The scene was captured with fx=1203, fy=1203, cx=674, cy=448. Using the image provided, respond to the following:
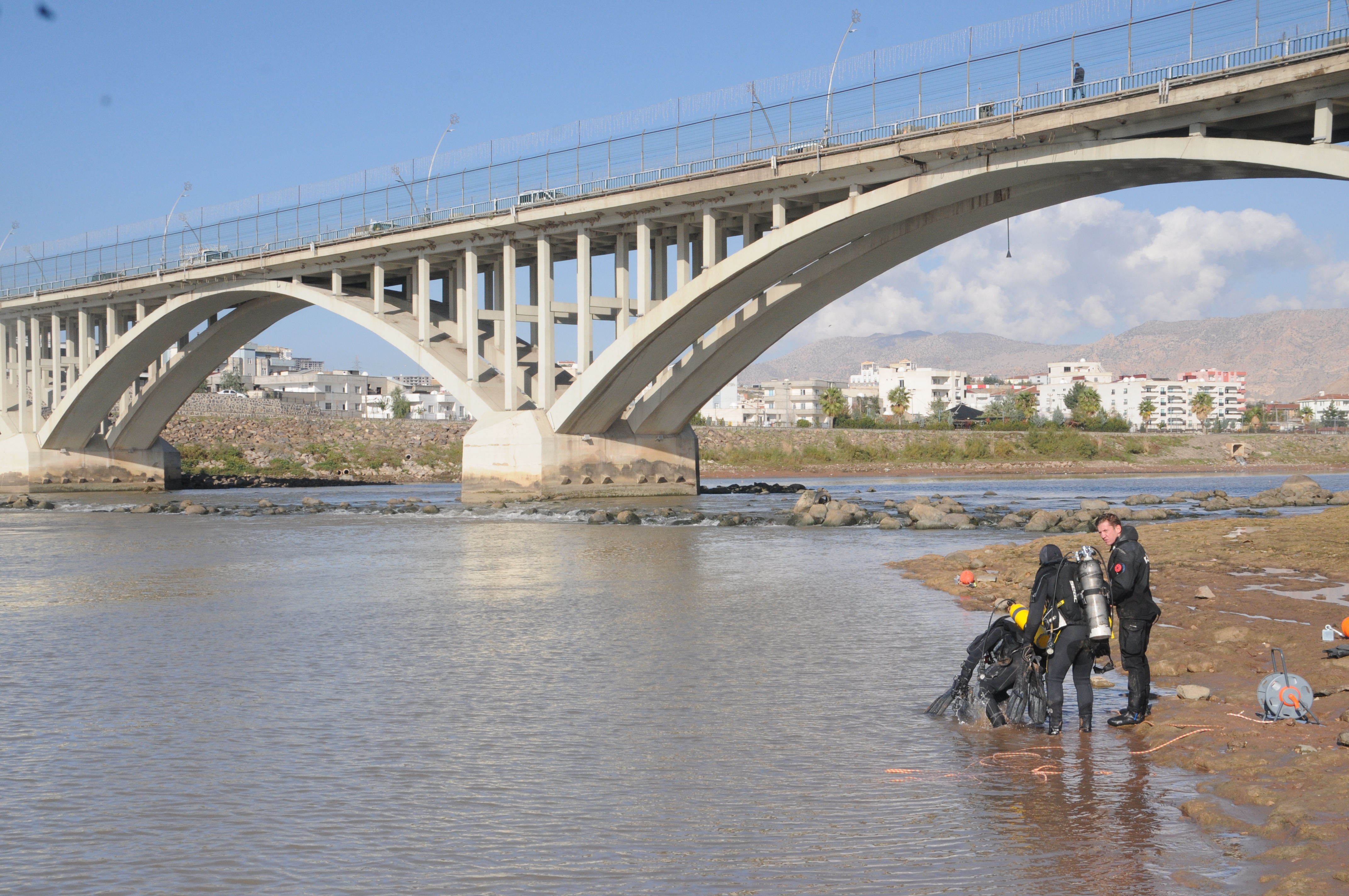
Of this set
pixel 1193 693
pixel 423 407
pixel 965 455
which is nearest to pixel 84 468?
pixel 965 455

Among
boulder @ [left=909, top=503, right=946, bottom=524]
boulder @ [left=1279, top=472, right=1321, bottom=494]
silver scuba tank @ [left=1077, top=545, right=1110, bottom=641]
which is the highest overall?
silver scuba tank @ [left=1077, top=545, right=1110, bottom=641]

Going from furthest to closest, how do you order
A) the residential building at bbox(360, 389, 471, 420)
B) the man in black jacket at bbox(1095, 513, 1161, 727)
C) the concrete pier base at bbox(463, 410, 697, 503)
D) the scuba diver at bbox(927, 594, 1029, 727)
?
the residential building at bbox(360, 389, 471, 420), the concrete pier base at bbox(463, 410, 697, 503), the scuba diver at bbox(927, 594, 1029, 727), the man in black jacket at bbox(1095, 513, 1161, 727)

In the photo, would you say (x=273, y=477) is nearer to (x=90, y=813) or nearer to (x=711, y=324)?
(x=711, y=324)

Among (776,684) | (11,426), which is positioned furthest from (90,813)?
(11,426)

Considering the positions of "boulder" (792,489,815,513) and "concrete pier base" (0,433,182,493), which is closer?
"boulder" (792,489,815,513)

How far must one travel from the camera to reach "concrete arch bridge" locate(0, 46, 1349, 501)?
87.8 feet

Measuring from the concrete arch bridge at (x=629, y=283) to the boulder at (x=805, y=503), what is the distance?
607 centimetres

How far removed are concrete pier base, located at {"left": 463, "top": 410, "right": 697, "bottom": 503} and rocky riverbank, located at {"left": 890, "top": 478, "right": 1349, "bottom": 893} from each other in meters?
20.7

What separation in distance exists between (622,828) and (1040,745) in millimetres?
3420

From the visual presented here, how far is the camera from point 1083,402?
139625mm

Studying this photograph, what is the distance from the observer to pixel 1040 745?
8.67 metres

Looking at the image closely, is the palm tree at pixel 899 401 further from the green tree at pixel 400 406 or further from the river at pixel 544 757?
the river at pixel 544 757

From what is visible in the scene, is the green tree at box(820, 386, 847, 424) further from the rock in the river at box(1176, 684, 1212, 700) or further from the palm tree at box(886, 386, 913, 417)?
the rock in the river at box(1176, 684, 1212, 700)

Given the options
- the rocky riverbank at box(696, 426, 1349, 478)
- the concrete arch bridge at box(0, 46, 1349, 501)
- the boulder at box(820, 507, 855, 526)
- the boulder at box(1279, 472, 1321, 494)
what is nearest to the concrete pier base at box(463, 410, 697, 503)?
the concrete arch bridge at box(0, 46, 1349, 501)
